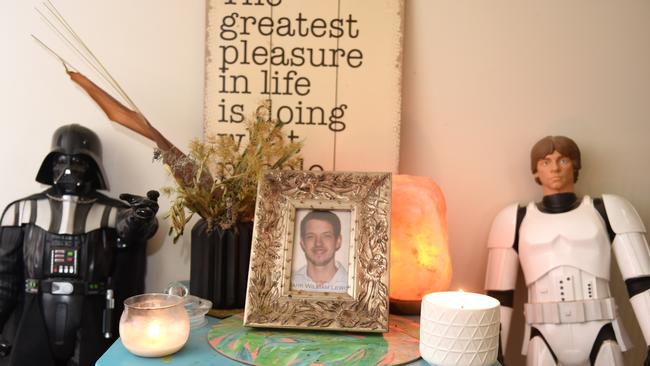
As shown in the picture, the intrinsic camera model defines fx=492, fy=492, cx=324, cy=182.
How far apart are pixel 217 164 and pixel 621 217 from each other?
2.87 ft

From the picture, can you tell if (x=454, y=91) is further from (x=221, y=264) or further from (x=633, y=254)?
(x=221, y=264)

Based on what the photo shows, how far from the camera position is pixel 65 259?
1.04 metres

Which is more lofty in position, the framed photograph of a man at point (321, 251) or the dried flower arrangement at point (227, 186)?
the dried flower arrangement at point (227, 186)

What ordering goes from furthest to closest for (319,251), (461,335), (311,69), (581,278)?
(311,69), (581,278), (319,251), (461,335)

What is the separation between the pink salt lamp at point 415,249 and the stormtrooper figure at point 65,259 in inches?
20.3

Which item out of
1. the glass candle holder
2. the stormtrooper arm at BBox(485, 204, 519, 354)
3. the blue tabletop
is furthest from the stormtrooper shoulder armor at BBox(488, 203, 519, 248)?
the glass candle holder

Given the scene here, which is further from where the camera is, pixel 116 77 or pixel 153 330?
pixel 116 77

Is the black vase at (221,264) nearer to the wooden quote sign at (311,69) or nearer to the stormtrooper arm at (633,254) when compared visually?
the wooden quote sign at (311,69)

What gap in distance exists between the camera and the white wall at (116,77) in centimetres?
119

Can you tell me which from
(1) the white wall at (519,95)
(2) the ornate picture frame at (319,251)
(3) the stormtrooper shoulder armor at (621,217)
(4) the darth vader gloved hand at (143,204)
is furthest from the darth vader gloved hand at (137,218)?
(3) the stormtrooper shoulder armor at (621,217)

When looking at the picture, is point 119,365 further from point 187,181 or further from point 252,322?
point 187,181

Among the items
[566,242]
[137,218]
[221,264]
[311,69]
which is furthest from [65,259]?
[566,242]

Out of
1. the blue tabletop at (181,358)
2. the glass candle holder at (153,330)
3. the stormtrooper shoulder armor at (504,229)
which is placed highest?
the stormtrooper shoulder armor at (504,229)

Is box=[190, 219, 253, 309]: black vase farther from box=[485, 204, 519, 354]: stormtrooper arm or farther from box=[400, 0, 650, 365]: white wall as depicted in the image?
box=[485, 204, 519, 354]: stormtrooper arm
